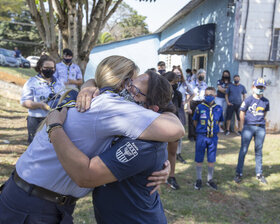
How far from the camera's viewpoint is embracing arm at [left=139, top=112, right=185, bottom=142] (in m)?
1.42

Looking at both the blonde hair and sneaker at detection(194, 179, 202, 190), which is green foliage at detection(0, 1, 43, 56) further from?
the blonde hair

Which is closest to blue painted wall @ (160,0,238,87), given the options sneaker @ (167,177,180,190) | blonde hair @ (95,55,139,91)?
sneaker @ (167,177,180,190)

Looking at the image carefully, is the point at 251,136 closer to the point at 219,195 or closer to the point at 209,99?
the point at 209,99

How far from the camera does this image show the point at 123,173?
4.65 ft

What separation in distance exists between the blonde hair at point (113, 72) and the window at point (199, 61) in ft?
36.6

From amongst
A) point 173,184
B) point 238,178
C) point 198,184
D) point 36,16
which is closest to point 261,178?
point 238,178

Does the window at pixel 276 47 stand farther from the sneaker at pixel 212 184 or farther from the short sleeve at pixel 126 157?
the short sleeve at pixel 126 157

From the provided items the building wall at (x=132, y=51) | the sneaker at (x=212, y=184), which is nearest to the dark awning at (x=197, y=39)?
the sneaker at (x=212, y=184)

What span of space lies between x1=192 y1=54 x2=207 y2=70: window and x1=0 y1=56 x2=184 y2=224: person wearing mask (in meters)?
11.2

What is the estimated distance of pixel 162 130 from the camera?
1.46 metres

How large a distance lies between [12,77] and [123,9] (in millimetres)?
24407

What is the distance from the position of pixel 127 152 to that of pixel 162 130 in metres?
0.22

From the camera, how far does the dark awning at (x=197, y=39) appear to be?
10.3m

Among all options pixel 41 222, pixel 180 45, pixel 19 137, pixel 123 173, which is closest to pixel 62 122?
pixel 123 173
